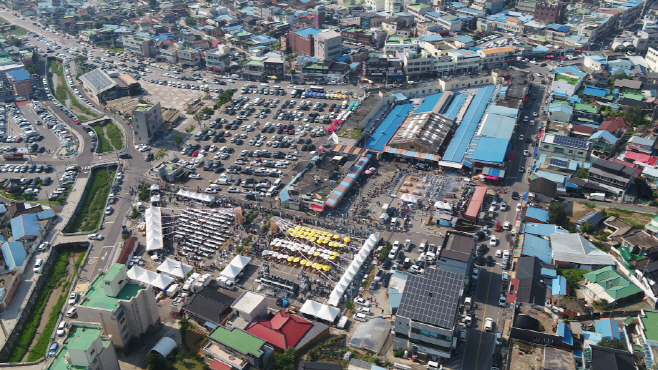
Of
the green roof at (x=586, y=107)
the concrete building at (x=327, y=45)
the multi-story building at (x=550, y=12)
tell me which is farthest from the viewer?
the multi-story building at (x=550, y=12)

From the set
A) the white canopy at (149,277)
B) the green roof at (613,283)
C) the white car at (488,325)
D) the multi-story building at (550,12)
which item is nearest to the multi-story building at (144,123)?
the white canopy at (149,277)

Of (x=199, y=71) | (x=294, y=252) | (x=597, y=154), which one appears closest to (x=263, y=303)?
(x=294, y=252)

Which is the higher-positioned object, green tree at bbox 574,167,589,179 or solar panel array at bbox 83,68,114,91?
green tree at bbox 574,167,589,179

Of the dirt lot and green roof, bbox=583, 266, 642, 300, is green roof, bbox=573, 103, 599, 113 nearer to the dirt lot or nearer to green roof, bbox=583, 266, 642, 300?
the dirt lot

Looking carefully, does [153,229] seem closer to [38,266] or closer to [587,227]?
[38,266]

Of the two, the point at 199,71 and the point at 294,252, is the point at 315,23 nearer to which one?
the point at 199,71

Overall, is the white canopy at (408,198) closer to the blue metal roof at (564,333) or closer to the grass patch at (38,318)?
the blue metal roof at (564,333)

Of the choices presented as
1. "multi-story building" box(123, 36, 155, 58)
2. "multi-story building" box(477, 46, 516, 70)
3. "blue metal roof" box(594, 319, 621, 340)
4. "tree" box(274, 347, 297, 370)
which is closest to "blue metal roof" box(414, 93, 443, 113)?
"multi-story building" box(477, 46, 516, 70)
